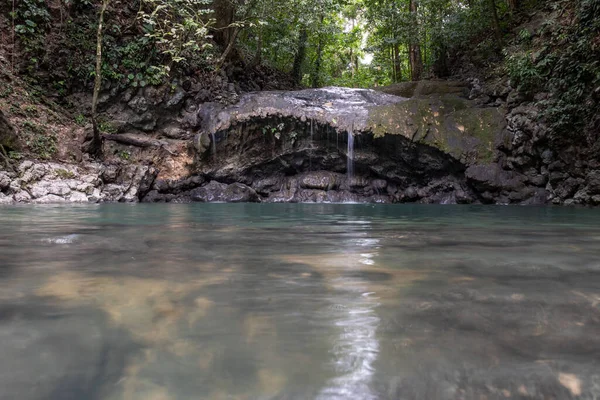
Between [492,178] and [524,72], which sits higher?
[524,72]

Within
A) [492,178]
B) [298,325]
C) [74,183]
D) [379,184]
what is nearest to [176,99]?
[74,183]

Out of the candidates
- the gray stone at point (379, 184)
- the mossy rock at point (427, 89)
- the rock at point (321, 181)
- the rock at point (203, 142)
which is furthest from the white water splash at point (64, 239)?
the mossy rock at point (427, 89)

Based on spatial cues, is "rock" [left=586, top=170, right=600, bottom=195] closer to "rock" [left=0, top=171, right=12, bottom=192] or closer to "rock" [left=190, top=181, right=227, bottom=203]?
"rock" [left=190, top=181, right=227, bottom=203]

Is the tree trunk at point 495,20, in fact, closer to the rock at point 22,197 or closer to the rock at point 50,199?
the rock at point 50,199

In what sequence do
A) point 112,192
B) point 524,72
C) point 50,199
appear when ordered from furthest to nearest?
point 112,192, point 524,72, point 50,199

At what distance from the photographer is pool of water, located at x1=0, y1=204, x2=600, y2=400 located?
104 centimetres

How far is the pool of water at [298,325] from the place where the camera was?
1.04 m

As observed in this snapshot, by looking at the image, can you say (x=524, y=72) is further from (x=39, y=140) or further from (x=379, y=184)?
(x=39, y=140)

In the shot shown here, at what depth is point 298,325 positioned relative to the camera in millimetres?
1445

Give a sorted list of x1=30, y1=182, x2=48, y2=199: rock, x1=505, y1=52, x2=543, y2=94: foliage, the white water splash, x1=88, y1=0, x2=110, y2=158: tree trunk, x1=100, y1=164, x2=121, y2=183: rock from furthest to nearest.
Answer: x1=88, y1=0, x2=110, y2=158: tree trunk
x1=100, y1=164, x2=121, y2=183: rock
x1=505, y1=52, x2=543, y2=94: foliage
x1=30, y1=182, x2=48, y2=199: rock
the white water splash

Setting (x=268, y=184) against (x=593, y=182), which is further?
(x=268, y=184)

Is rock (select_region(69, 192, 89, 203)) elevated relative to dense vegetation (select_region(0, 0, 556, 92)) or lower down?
lower down

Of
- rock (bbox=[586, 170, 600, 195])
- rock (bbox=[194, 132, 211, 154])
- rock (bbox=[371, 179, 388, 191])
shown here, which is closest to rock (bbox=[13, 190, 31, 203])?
rock (bbox=[194, 132, 211, 154])

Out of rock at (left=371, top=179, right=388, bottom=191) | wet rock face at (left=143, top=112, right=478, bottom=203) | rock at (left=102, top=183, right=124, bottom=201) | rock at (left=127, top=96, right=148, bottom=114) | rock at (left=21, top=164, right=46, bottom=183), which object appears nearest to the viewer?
rock at (left=21, top=164, right=46, bottom=183)
